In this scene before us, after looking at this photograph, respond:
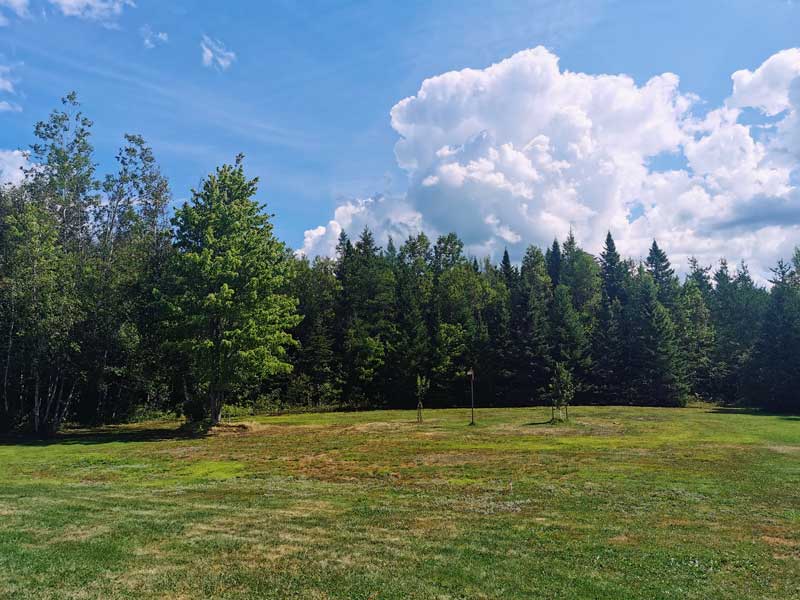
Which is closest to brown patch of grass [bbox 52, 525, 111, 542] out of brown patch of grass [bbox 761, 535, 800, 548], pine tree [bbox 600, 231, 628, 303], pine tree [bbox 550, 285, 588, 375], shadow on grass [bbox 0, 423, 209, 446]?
brown patch of grass [bbox 761, 535, 800, 548]

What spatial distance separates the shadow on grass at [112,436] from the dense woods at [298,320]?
5.59 feet

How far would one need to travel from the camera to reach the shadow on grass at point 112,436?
2741 cm

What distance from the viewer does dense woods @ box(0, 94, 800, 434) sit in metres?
30.9

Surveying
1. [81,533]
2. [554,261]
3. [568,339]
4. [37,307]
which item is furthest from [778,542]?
[554,261]

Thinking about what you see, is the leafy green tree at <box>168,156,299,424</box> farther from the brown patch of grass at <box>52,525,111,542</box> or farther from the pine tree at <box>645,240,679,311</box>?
the pine tree at <box>645,240,679,311</box>

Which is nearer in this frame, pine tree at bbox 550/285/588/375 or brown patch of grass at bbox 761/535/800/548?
brown patch of grass at bbox 761/535/800/548

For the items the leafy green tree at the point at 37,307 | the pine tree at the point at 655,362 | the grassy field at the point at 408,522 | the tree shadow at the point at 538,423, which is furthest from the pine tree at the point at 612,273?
the leafy green tree at the point at 37,307

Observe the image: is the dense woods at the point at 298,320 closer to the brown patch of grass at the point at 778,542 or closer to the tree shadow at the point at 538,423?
the tree shadow at the point at 538,423

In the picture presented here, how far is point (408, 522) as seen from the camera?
10680 millimetres

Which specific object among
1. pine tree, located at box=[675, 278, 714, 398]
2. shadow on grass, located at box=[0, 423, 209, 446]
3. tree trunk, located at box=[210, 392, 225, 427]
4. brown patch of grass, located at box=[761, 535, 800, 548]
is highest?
pine tree, located at box=[675, 278, 714, 398]

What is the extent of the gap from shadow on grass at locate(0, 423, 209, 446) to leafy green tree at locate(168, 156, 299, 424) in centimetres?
187

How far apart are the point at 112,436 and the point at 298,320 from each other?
12.3m

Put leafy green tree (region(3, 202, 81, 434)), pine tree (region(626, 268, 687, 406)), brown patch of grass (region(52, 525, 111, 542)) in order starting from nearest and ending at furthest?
1. brown patch of grass (region(52, 525, 111, 542))
2. leafy green tree (region(3, 202, 81, 434))
3. pine tree (region(626, 268, 687, 406))

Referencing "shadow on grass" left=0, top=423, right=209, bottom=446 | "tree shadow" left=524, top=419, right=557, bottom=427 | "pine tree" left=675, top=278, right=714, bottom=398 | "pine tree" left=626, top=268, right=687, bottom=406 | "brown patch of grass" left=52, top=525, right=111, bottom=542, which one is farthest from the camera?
"pine tree" left=675, top=278, right=714, bottom=398
